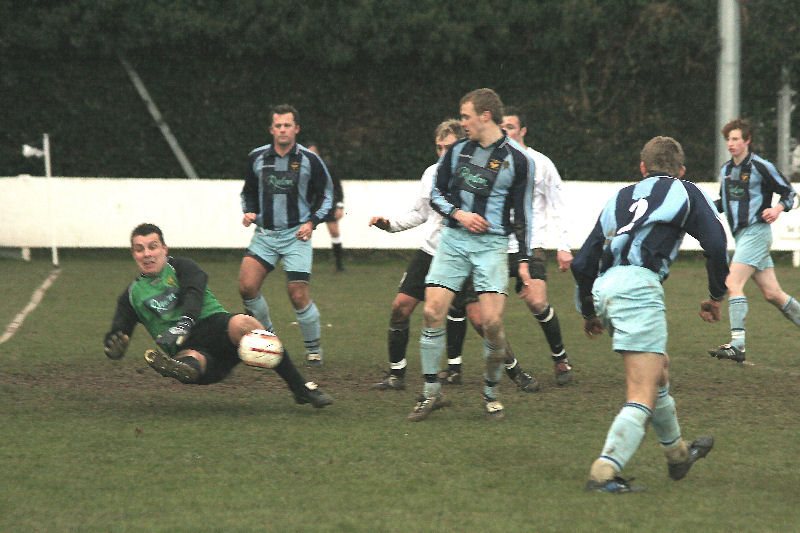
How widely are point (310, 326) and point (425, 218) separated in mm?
1664

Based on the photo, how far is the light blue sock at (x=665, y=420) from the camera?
5.43 meters

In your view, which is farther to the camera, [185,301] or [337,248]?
[337,248]

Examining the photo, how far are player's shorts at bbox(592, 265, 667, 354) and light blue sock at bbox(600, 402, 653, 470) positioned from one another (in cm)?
31

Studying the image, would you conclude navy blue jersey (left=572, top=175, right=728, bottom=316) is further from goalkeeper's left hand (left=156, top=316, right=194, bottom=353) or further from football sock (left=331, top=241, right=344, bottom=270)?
football sock (left=331, top=241, right=344, bottom=270)

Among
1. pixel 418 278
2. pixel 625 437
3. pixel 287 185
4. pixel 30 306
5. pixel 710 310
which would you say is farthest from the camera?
pixel 30 306

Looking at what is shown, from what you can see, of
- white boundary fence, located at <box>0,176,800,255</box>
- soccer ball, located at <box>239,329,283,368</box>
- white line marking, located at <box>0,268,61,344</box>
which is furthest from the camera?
white boundary fence, located at <box>0,176,800,255</box>

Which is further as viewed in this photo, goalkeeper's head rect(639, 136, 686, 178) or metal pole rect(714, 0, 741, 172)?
metal pole rect(714, 0, 741, 172)

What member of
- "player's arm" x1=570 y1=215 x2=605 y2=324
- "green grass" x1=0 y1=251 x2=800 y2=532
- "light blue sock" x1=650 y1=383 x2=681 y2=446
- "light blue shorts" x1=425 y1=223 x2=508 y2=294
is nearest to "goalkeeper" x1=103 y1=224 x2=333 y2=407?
"green grass" x1=0 y1=251 x2=800 y2=532

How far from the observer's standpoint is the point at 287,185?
29.5 feet

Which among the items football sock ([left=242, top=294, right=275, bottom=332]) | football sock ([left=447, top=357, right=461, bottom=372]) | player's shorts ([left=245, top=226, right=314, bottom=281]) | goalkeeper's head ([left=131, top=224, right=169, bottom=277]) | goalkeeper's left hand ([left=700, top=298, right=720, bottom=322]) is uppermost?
goalkeeper's head ([left=131, top=224, right=169, bottom=277])

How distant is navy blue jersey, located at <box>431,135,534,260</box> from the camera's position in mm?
6973

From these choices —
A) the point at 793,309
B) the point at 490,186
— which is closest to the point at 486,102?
the point at 490,186

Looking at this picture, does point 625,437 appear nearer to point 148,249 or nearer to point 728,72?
point 148,249

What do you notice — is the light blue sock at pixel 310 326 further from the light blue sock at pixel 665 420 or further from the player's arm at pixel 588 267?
the light blue sock at pixel 665 420
